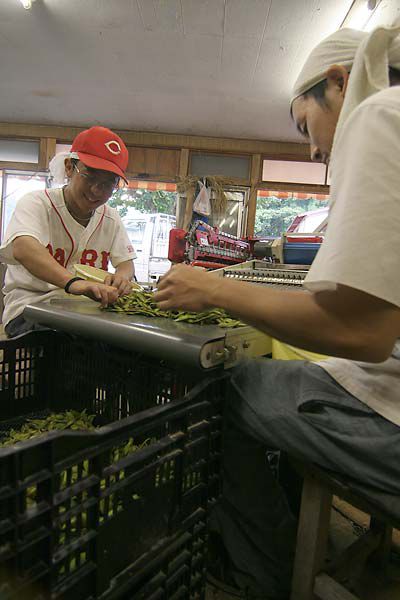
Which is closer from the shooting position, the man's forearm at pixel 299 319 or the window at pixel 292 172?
the man's forearm at pixel 299 319

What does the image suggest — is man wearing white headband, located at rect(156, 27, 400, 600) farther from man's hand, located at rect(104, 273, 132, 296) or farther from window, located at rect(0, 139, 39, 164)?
window, located at rect(0, 139, 39, 164)

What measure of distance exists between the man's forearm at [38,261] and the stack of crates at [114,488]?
1.35 ft

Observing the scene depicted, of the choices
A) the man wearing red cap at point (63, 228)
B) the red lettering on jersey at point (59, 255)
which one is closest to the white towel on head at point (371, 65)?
the man wearing red cap at point (63, 228)

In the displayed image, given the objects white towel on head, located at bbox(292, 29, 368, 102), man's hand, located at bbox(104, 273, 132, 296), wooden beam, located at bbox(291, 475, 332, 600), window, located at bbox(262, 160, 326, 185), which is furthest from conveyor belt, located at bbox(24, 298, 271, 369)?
window, located at bbox(262, 160, 326, 185)

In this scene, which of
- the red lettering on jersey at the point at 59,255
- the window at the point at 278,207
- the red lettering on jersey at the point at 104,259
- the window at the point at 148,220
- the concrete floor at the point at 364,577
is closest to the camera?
the concrete floor at the point at 364,577

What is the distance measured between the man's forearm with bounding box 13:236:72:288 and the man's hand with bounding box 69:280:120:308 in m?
0.12

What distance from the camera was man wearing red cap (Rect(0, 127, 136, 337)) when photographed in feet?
5.19

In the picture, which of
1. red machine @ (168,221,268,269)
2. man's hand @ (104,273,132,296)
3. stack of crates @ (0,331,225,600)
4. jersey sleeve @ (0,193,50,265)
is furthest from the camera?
red machine @ (168,221,268,269)

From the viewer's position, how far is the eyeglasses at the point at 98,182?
1.73m

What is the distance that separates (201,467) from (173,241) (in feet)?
8.16

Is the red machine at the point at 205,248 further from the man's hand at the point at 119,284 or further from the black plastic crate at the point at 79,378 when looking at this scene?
the black plastic crate at the point at 79,378

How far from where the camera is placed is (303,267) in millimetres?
2092

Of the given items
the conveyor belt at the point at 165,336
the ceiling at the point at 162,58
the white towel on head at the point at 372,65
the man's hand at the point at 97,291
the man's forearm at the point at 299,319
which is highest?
the ceiling at the point at 162,58

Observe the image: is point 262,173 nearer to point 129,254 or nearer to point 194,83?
point 194,83
